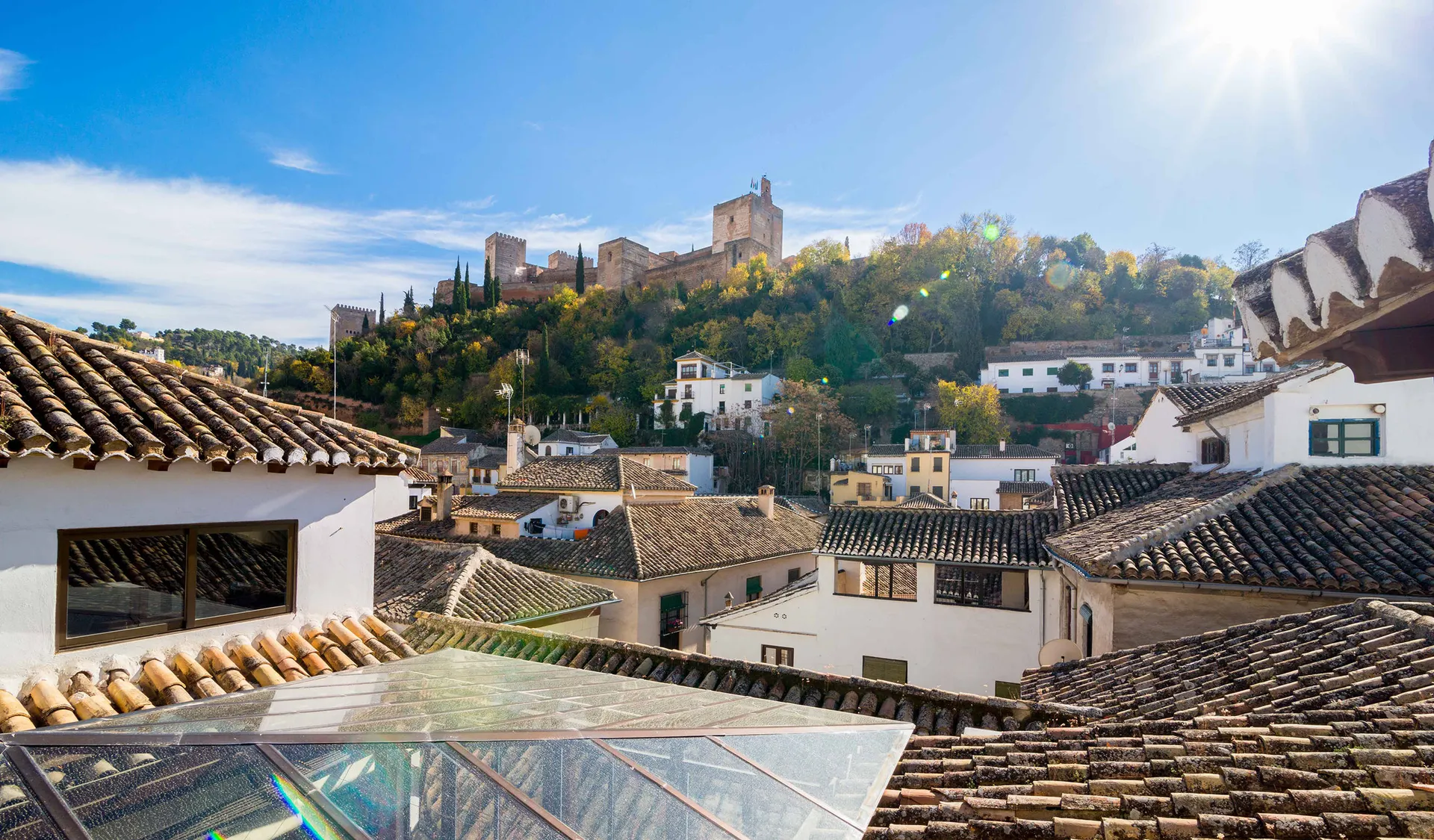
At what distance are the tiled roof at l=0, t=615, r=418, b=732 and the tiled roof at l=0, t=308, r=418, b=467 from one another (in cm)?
142

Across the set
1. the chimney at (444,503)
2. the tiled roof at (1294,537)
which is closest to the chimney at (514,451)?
the chimney at (444,503)

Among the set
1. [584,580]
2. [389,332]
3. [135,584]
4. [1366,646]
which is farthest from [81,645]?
[389,332]

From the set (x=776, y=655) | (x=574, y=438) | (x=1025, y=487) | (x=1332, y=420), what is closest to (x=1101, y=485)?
(x=1332, y=420)

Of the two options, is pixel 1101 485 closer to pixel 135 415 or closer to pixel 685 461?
pixel 135 415

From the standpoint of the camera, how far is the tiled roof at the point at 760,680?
568 cm

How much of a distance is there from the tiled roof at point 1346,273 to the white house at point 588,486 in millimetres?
22390

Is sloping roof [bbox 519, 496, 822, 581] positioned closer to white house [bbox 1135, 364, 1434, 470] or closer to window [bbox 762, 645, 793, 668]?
window [bbox 762, 645, 793, 668]

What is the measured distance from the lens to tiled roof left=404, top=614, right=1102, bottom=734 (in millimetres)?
5676

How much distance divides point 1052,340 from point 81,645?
59.1m

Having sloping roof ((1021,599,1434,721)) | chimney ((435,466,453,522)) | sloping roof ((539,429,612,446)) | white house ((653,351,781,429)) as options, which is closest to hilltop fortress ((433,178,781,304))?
white house ((653,351,781,429))

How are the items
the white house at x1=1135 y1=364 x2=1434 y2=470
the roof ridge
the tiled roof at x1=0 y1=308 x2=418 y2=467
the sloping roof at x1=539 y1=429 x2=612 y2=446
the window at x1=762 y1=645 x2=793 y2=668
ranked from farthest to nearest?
1. the sloping roof at x1=539 y1=429 x2=612 y2=446
2. the window at x1=762 y1=645 x2=793 y2=668
3. the white house at x1=1135 y1=364 x2=1434 y2=470
4. the roof ridge
5. the tiled roof at x1=0 y1=308 x2=418 y2=467

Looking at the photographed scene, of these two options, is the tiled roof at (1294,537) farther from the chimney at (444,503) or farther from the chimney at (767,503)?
the chimney at (444,503)

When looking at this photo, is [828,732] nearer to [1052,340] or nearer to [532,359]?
[1052,340]

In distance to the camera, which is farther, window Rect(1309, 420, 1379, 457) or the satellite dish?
window Rect(1309, 420, 1379, 457)
